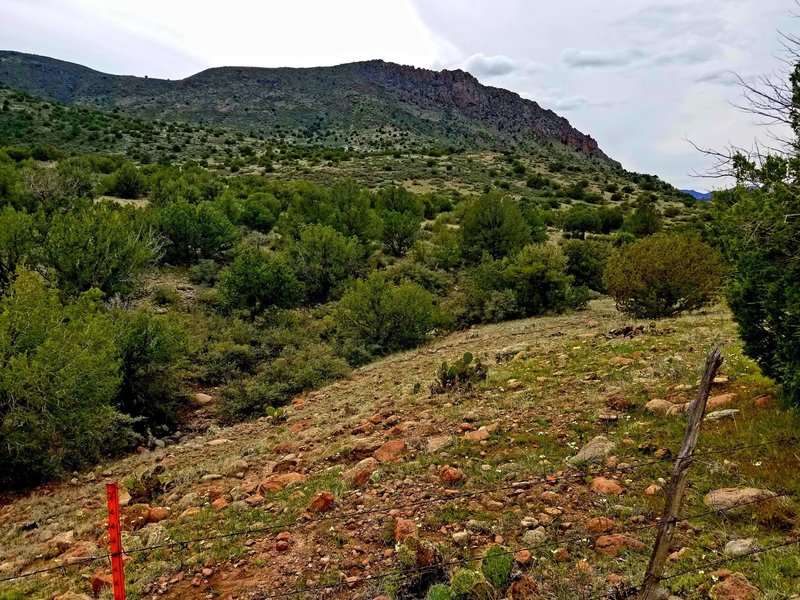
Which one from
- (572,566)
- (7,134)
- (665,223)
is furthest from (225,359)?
(7,134)

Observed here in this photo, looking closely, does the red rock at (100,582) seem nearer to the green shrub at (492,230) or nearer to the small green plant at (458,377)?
the small green plant at (458,377)

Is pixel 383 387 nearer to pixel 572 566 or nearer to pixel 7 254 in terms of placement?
pixel 572 566

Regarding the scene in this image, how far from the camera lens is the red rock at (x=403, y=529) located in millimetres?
5232

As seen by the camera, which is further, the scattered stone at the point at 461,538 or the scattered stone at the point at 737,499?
the scattered stone at the point at 461,538

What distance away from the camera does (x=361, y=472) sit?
267 inches

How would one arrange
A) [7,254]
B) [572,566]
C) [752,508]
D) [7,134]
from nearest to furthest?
[572,566] → [752,508] → [7,254] → [7,134]

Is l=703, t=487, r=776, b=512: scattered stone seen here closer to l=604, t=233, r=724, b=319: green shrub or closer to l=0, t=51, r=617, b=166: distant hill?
l=604, t=233, r=724, b=319: green shrub

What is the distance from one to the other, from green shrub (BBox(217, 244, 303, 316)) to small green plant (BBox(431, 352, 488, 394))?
38.0ft

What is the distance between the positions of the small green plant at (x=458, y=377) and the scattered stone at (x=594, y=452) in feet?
11.8

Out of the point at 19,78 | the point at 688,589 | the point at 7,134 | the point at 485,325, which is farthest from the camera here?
the point at 19,78

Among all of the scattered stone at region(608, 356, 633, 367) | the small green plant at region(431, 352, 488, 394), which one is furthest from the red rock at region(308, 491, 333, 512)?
the scattered stone at region(608, 356, 633, 367)

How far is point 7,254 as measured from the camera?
52.9ft

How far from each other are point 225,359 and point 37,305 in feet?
21.0

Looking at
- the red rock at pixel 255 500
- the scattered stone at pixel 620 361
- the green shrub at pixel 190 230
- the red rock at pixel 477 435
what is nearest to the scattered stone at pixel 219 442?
the red rock at pixel 255 500
